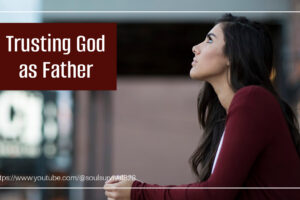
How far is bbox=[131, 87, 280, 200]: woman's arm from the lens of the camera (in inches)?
40.7

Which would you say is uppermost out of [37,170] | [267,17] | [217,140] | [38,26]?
[267,17]

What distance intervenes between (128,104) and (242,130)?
931cm

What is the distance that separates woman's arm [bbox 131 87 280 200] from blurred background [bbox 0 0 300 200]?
2.92 feet

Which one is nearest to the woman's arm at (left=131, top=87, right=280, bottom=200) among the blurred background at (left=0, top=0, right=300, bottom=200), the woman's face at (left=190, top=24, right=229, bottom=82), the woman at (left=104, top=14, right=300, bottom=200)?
the woman at (left=104, top=14, right=300, bottom=200)

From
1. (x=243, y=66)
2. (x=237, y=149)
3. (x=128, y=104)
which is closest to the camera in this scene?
(x=237, y=149)

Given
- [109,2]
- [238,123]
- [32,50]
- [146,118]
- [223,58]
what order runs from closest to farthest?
1. [238,123]
2. [223,58]
3. [32,50]
4. [109,2]
5. [146,118]

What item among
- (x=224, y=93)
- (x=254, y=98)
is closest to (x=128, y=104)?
(x=224, y=93)

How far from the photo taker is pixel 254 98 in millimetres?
1077

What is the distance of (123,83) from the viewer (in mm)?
10289

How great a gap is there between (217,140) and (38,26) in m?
0.81

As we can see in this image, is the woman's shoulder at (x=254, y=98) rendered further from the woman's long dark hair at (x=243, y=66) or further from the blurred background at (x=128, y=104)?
the blurred background at (x=128, y=104)

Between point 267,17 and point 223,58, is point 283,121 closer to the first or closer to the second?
point 223,58

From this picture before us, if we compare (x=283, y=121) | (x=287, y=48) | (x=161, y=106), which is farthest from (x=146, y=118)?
(x=283, y=121)

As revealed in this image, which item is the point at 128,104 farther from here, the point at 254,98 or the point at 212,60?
the point at 254,98
